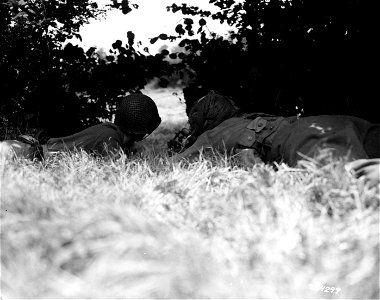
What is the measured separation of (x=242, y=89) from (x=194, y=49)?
642 millimetres

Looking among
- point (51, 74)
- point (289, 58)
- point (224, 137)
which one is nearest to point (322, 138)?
point (224, 137)

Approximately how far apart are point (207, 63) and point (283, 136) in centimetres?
174

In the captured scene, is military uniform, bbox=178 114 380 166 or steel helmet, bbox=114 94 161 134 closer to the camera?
military uniform, bbox=178 114 380 166

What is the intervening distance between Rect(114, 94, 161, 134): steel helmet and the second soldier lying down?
0.32 meters

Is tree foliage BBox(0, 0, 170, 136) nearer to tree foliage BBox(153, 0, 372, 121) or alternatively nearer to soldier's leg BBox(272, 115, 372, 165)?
tree foliage BBox(153, 0, 372, 121)

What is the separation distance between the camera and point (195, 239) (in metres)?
1.74

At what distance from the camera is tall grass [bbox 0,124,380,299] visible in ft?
5.04

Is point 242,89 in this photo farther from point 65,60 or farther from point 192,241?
point 192,241

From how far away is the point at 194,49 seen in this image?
4.59 m

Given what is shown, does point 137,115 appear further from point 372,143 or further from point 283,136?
point 372,143

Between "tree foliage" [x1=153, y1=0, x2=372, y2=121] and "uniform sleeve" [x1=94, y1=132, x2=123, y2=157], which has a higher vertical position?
"tree foliage" [x1=153, y1=0, x2=372, y2=121]

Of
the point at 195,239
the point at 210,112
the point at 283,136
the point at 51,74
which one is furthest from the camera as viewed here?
the point at 51,74

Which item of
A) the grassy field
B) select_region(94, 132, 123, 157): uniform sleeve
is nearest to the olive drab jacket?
select_region(94, 132, 123, 157): uniform sleeve

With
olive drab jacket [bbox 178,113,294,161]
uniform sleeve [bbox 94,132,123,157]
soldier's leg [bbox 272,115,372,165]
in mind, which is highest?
soldier's leg [bbox 272,115,372,165]
